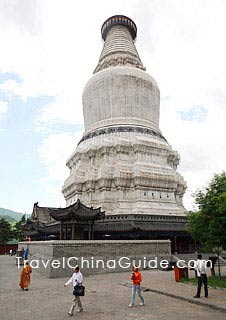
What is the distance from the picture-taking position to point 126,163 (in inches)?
1420

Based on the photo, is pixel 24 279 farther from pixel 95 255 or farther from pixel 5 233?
pixel 5 233

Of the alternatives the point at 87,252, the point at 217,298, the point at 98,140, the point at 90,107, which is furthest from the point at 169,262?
the point at 90,107

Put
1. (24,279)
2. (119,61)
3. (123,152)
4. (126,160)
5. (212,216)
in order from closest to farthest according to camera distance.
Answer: (24,279) → (212,216) → (126,160) → (123,152) → (119,61)

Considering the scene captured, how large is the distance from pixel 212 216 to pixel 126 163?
20975 millimetres

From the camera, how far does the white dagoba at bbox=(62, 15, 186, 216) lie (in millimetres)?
34219

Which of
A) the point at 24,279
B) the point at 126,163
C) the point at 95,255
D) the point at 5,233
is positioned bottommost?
the point at 24,279

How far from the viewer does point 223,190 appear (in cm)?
1584

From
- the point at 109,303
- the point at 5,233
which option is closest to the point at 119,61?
the point at 5,233

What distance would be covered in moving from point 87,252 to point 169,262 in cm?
611

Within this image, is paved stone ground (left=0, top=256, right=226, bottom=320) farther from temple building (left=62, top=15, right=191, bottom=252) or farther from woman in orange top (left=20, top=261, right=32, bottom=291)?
temple building (left=62, top=15, right=191, bottom=252)

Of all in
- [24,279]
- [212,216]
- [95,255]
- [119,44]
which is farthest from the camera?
[119,44]

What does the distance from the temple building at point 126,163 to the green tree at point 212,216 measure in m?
10.4

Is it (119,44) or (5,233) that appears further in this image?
(5,233)

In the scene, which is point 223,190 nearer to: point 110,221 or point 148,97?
point 110,221
